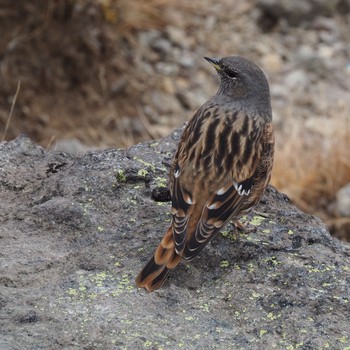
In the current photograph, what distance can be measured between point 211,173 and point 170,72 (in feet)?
23.2

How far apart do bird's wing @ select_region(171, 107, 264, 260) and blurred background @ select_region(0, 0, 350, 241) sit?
386cm

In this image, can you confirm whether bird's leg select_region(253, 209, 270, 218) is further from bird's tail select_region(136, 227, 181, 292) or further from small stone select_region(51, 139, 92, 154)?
small stone select_region(51, 139, 92, 154)

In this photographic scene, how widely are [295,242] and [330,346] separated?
2.69 feet

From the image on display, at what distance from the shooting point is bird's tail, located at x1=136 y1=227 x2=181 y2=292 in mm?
3766

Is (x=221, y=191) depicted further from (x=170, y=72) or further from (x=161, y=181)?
(x=170, y=72)

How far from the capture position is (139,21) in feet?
36.3

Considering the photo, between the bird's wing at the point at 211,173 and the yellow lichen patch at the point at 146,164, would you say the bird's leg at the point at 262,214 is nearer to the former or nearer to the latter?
the bird's wing at the point at 211,173

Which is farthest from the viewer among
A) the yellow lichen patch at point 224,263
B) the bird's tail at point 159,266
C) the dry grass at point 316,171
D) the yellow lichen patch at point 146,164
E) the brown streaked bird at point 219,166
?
the dry grass at point 316,171

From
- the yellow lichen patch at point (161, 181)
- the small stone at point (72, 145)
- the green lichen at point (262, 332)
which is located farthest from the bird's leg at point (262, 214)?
the small stone at point (72, 145)

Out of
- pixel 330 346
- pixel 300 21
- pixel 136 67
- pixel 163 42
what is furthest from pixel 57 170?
pixel 300 21

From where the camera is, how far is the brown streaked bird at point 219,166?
3906 millimetres

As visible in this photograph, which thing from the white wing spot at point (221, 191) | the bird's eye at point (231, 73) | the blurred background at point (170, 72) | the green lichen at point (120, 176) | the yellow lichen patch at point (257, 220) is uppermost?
the bird's eye at point (231, 73)

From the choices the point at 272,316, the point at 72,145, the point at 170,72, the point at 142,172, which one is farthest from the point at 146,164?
the point at 170,72

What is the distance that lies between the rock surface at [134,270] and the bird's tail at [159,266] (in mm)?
42
